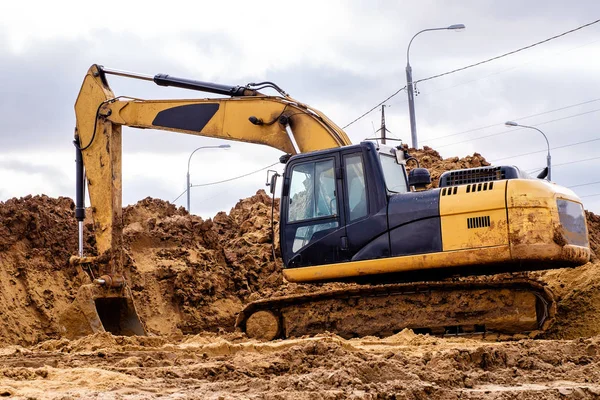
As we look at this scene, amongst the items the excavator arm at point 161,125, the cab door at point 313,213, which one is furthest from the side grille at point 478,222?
the excavator arm at point 161,125

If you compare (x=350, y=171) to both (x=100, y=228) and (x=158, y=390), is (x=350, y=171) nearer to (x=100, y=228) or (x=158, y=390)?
(x=100, y=228)

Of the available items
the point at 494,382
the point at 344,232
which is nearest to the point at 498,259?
the point at 344,232

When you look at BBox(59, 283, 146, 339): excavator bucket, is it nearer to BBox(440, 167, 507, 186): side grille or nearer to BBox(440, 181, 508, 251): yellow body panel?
BBox(440, 181, 508, 251): yellow body panel

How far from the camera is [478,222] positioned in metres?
9.88

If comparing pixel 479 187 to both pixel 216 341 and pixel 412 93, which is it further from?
pixel 412 93

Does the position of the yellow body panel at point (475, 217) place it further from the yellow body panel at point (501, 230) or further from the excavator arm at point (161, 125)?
the excavator arm at point (161, 125)

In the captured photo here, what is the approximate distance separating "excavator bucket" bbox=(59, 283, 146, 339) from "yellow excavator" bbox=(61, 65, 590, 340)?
0.02 meters

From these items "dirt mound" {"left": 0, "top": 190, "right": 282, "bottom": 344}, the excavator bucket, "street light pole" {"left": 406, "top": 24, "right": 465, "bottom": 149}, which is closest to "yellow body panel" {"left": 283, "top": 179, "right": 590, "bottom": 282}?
the excavator bucket

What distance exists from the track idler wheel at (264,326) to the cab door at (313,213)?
2.83 feet

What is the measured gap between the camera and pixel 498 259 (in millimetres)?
9797

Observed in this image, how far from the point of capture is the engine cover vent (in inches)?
423

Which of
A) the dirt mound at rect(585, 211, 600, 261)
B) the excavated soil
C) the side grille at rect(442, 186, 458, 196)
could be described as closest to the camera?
the excavated soil

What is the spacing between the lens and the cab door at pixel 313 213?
10.5 metres

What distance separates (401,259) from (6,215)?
7.37m
